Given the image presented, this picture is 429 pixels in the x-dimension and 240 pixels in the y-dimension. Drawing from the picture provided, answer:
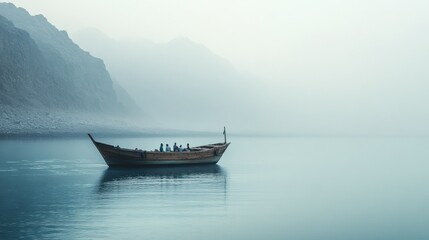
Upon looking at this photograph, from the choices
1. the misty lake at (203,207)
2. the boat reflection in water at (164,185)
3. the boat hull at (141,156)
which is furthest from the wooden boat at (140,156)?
the misty lake at (203,207)

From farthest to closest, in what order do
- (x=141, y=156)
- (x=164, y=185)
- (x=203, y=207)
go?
(x=141, y=156), (x=164, y=185), (x=203, y=207)

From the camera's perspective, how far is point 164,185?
43.4 metres

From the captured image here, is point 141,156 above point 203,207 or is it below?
above

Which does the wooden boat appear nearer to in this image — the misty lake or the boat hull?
the boat hull

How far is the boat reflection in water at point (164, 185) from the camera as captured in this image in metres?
35.9

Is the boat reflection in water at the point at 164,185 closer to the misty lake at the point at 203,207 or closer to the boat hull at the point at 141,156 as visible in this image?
the misty lake at the point at 203,207

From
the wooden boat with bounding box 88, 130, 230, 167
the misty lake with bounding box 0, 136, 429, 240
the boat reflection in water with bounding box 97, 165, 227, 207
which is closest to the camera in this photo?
the misty lake with bounding box 0, 136, 429, 240

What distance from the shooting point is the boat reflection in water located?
118ft

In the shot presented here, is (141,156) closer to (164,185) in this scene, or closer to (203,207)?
(164,185)

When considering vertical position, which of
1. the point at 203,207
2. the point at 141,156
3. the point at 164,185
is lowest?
the point at 203,207

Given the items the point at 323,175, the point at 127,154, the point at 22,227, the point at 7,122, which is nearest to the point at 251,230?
the point at 22,227

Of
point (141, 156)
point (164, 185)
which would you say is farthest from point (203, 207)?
point (141, 156)

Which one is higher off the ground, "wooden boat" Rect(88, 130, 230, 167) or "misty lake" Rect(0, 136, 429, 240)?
"wooden boat" Rect(88, 130, 230, 167)

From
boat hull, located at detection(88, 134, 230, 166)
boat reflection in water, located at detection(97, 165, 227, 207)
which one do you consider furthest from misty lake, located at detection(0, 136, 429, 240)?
boat hull, located at detection(88, 134, 230, 166)
